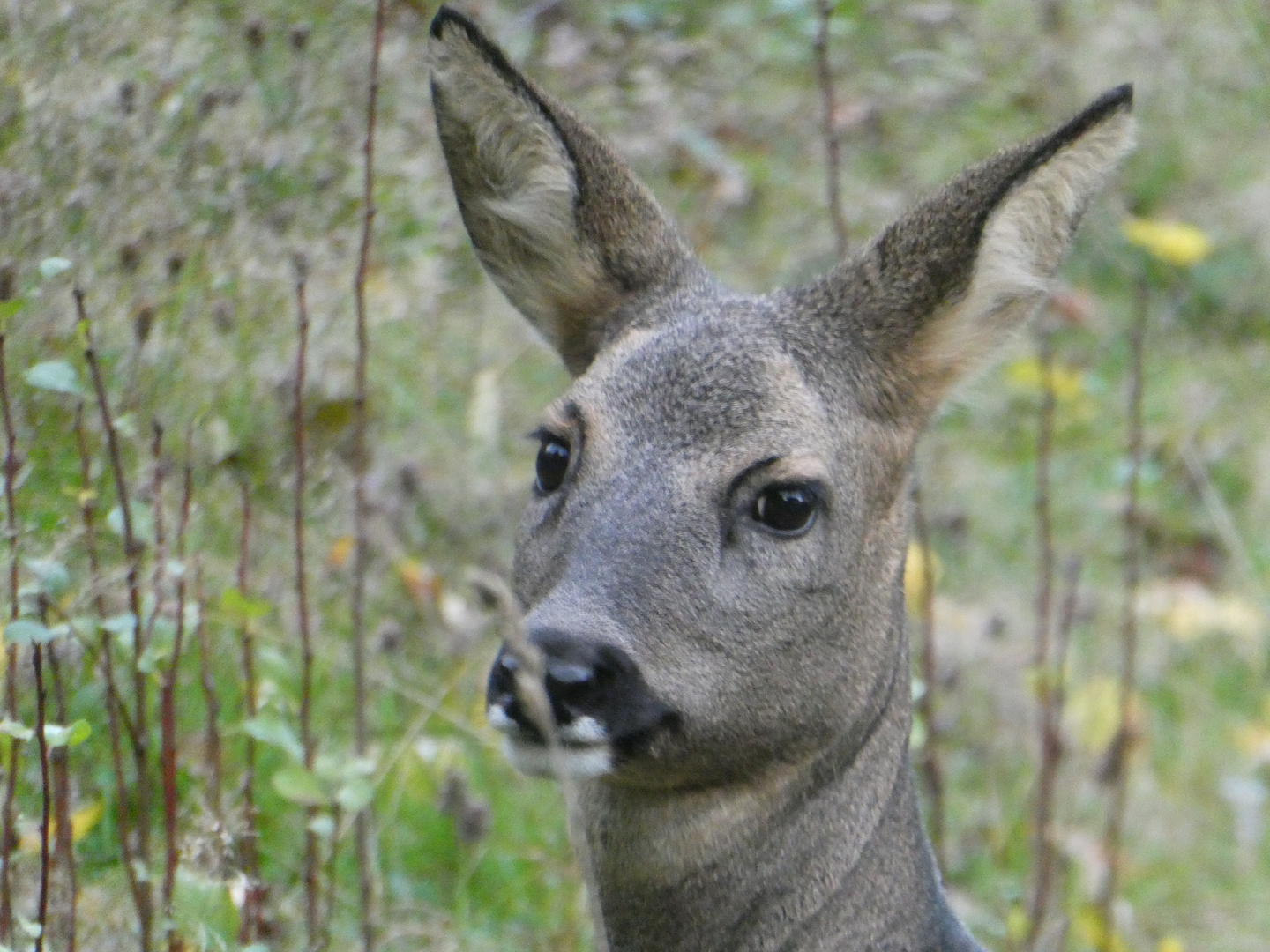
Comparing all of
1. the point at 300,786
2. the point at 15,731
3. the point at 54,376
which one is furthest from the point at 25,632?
the point at 300,786

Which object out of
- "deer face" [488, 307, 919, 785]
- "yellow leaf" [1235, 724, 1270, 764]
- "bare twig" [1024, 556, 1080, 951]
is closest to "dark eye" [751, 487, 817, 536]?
"deer face" [488, 307, 919, 785]

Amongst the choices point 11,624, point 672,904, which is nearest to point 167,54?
point 11,624

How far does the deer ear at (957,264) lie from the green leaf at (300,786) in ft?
4.54

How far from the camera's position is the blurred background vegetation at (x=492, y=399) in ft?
14.8

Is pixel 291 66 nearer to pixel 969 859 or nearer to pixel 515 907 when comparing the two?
pixel 515 907

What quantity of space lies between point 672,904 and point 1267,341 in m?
6.28

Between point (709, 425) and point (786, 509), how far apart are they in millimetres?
217

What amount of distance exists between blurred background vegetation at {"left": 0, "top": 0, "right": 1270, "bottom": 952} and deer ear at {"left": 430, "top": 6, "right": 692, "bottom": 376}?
0.77 metres

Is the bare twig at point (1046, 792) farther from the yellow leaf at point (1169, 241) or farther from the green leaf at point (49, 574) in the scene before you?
the yellow leaf at point (1169, 241)

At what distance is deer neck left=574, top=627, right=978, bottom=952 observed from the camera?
3746mm

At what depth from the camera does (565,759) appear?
331 centimetres

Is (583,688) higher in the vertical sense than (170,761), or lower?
higher

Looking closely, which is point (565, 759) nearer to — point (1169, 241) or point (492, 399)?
point (492, 399)

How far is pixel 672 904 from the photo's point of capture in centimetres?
378
